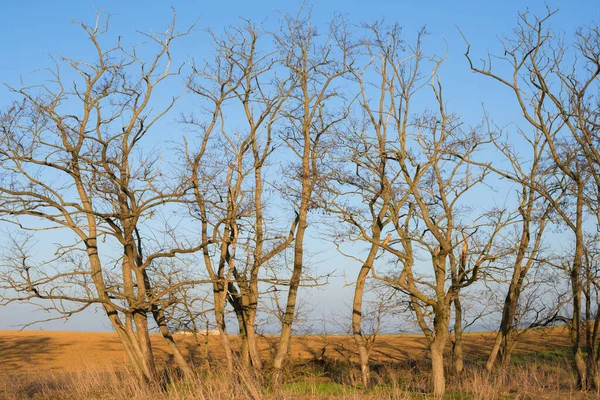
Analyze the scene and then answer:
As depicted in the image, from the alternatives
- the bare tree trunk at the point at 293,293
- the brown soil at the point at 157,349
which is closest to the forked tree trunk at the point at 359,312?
the bare tree trunk at the point at 293,293

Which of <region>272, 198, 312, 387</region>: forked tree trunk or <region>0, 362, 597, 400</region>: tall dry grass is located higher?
<region>272, 198, 312, 387</region>: forked tree trunk

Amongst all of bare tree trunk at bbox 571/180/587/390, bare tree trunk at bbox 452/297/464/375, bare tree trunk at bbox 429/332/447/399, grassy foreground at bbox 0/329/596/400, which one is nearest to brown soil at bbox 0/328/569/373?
grassy foreground at bbox 0/329/596/400

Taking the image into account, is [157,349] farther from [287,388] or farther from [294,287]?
[287,388]

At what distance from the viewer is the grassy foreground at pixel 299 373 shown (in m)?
14.1

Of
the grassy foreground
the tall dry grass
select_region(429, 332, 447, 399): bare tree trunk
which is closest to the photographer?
the tall dry grass

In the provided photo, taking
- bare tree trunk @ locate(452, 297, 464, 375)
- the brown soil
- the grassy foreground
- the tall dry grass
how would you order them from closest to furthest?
the tall dry grass → the grassy foreground → bare tree trunk @ locate(452, 297, 464, 375) → the brown soil

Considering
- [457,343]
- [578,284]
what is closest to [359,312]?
[457,343]

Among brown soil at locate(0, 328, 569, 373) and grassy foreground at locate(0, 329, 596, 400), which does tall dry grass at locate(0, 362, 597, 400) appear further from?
brown soil at locate(0, 328, 569, 373)

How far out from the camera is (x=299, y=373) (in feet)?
64.5

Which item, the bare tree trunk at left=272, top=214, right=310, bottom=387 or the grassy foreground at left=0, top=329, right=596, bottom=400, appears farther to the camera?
the bare tree trunk at left=272, top=214, right=310, bottom=387

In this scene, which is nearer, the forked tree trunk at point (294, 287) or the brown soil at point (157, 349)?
the forked tree trunk at point (294, 287)

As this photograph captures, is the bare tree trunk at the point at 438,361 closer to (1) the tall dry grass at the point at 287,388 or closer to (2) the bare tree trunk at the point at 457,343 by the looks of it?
(1) the tall dry grass at the point at 287,388

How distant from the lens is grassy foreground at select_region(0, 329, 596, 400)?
14.1 m

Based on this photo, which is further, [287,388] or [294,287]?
[294,287]
